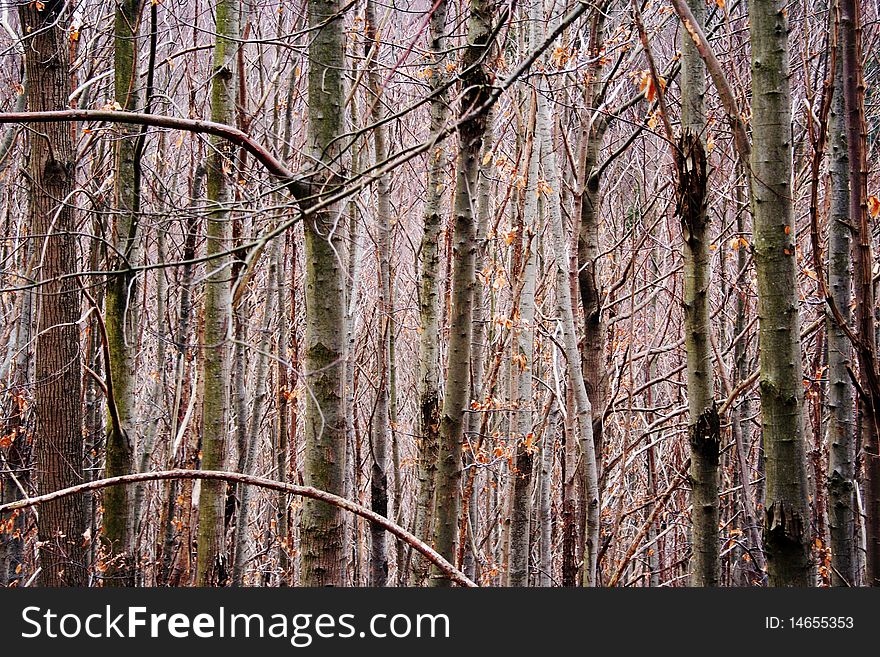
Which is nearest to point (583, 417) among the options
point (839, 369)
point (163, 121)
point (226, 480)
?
point (839, 369)

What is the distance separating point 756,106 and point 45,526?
15.7ft

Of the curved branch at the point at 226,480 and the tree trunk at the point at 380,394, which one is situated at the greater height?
the tree trunk at the point at 380,394

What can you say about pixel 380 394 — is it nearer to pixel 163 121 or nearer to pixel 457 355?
pixel 457 355

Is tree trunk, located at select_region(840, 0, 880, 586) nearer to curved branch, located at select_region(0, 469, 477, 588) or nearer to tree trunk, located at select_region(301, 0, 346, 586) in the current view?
curved branch, located at select_region(0, 469, 477, 588)

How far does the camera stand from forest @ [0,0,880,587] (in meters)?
2.35

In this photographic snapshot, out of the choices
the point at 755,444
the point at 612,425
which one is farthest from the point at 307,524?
the point at 755,444

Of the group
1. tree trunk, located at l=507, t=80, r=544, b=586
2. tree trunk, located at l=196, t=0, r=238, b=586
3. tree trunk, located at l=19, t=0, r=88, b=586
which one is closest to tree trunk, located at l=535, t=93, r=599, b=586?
tree trunk, located at l=507, t=80, r=544, b=586

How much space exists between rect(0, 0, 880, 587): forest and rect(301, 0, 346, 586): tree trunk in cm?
1

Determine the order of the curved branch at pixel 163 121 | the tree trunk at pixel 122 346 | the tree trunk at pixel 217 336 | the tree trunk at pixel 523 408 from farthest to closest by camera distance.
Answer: the tree trunk at pixel 523 408, the tree trunk at pixel 122 346, the tree trunk at pixel 217 336, the curved branch at pixel 163 121

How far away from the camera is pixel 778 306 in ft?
7.69

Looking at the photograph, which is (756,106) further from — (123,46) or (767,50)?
(123,46)

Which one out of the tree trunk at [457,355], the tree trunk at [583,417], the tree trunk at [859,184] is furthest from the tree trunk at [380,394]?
the tree trunk at [859,184]

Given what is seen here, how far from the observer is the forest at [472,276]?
92.5 inches

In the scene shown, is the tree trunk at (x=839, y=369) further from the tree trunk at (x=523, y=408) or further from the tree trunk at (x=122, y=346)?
the tree trunk at (x=122, y=346)
